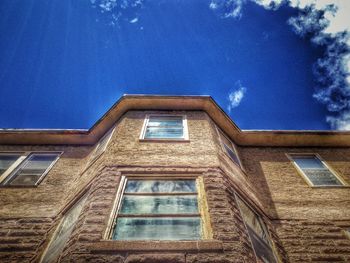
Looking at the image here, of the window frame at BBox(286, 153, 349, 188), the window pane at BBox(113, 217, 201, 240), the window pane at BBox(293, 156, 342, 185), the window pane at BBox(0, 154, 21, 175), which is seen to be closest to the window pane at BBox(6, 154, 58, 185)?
the window pane at BBox(0, 154, 21, 175)

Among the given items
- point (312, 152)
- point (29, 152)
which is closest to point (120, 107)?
point (29, 152)

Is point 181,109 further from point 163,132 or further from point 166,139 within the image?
point 166,139

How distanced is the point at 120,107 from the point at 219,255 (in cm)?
661

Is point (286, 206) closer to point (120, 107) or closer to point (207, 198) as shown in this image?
point (207, 198)

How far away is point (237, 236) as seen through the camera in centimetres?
460

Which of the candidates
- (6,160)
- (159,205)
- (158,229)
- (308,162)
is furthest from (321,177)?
(6,160)

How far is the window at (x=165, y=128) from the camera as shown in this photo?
26.7 ft

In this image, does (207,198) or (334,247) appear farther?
Answer: (334,247)

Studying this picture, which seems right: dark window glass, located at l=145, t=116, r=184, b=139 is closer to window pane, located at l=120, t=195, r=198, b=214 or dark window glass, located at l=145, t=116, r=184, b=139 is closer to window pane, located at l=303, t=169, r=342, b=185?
window pane, located at l=120, t=195, r=198, b=214

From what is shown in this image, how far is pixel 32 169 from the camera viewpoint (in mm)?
8992

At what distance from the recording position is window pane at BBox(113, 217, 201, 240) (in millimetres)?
4547

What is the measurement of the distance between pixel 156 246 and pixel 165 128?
4.82 metres

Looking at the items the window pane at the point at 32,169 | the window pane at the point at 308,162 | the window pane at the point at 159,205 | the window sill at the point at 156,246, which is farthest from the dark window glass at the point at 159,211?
the window pane at the point at 308,162

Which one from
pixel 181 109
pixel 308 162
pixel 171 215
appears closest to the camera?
pixel 171 215
